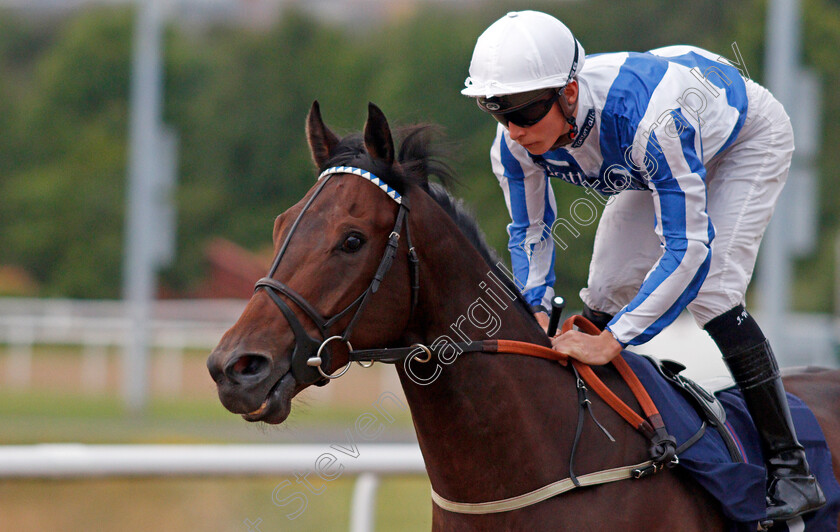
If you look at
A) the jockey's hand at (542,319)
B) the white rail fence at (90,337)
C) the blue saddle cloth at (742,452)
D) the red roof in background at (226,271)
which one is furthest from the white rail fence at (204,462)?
the red roof in background at (226,271)

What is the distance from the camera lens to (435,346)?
2490 millimetres

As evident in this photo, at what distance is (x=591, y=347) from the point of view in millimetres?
2693

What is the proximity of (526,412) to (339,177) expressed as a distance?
2.50 feet

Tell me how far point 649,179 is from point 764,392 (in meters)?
0.72

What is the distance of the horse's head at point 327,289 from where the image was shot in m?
2.24

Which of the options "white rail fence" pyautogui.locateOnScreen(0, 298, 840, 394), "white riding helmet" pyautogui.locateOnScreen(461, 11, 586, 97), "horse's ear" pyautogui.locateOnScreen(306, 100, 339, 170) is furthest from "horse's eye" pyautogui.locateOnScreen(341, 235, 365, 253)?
"white rail fence" pyautogui.locateOnScreen(0, 298, 840, 394)

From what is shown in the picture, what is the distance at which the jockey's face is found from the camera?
271 centimetres

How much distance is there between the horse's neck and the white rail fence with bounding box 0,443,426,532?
1.05 meters

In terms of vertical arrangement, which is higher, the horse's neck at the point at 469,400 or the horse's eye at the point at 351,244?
the horse's eye at the point at 351,244

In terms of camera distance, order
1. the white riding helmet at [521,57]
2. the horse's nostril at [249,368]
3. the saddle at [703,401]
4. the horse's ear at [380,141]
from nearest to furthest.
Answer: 1. the horse's nostril at [249,368]
2. the horse's ear at [380,141]
3. the white riding helmet at [521,57]
4. the saddle at [703,401]

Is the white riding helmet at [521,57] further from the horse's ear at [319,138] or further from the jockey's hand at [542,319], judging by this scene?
the jockey's hand at [542,319]

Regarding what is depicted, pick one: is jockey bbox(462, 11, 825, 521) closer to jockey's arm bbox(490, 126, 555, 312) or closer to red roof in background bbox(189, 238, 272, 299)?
jockey's arm bbox(490, 126, 555, 312)

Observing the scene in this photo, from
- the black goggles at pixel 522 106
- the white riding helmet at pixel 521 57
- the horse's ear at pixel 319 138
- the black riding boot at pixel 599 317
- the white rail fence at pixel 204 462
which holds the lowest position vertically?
the white rail fence at pixel 204 462

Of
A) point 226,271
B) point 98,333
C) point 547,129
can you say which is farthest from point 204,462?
point 226,271
